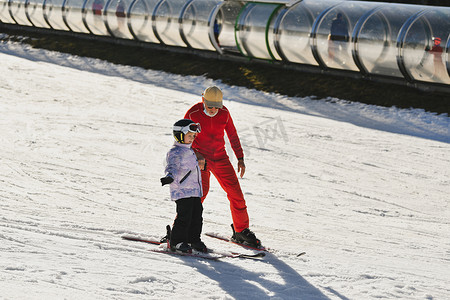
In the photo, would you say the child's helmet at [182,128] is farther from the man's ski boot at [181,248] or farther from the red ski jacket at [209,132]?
the man's ski boot at [181,248]

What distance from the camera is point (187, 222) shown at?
6.37m

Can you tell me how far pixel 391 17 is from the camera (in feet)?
50.6

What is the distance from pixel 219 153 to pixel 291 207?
2390 mm

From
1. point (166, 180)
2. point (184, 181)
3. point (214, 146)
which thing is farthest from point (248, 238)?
point (166, 180)

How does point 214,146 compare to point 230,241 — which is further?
point 230,241

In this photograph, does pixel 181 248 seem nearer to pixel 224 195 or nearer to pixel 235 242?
pixel 235 242

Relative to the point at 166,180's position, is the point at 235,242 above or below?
below

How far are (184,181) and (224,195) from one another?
3.29 m

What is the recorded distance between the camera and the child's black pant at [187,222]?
629cm

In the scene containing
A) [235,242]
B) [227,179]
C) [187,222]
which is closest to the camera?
[187,222]

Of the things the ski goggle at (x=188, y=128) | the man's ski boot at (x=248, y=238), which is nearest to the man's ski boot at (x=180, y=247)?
the man's ski boot at (x=248, y=238)

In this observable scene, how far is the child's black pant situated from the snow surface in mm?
312

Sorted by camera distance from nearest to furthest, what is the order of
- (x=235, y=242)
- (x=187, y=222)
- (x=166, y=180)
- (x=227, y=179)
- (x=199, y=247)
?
(x=166, y=180) < (x=187, y=222) < (x=199, y=247) < (x=227, y=179) < (x=235, y=242)

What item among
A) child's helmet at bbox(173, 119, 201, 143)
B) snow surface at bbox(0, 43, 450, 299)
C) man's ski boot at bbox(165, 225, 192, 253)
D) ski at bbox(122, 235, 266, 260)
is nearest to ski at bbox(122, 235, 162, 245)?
ski at bbox(122, 235, 266, 260)
